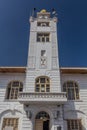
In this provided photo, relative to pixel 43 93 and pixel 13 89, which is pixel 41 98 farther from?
pixel 13 89

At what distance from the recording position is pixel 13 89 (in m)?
17.2

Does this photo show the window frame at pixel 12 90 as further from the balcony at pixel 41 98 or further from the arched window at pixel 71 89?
the arched window at pixel 71 89

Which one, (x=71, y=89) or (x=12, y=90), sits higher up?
(x=71, y=89)

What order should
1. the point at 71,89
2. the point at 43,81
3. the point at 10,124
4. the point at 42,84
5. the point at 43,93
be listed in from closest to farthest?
the point at 43,93 → the point at 10,124 → the point at 42,84 → the point at 43,81 → the point at 71,89

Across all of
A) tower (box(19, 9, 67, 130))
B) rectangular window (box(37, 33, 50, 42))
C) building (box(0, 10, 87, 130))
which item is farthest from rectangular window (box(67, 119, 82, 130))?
rectangular window (box(37, 33, 50, 42))

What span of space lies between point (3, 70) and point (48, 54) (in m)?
5.66

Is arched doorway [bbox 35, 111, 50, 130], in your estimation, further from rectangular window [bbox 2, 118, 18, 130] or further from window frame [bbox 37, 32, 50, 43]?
window frame [bbox 37, 32, 50, 43]

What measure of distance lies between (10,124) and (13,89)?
3.74 m

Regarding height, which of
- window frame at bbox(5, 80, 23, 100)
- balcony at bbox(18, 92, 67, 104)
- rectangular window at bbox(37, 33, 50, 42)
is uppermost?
rectangular window at bbox(37, 33, 50, 42)

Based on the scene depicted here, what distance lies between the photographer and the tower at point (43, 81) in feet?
48.3

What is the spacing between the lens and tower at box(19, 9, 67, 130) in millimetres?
14719

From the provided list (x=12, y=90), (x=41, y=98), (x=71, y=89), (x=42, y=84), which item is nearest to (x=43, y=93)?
(x=41, y=98)

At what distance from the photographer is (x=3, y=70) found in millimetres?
17781

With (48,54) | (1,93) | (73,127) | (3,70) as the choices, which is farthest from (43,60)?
(73,127)
